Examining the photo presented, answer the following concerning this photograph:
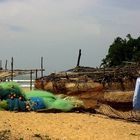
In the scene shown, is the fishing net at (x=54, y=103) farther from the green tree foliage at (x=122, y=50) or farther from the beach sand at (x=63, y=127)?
the green tree foliage at (x=122, y=50)

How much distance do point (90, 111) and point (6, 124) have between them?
13.7 ft

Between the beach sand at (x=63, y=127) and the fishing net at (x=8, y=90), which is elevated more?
the fishing net at (x=8, y=90)

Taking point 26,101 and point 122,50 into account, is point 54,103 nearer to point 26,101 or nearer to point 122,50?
point 26,101

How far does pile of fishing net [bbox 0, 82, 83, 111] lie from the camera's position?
47.9 feet

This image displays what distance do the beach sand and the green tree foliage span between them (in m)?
15.9

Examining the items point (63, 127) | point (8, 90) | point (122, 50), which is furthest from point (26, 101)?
point (122, 50)

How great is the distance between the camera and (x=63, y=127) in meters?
11.8

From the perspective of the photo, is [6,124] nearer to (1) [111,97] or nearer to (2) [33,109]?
(2) [33,109]

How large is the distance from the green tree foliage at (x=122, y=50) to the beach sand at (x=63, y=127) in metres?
15.9

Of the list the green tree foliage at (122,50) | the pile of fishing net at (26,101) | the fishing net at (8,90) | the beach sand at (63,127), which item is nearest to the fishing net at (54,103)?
the pile of fishing net at (26,101)

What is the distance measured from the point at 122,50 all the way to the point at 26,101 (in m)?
16.6

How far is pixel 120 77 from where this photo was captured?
53.3ft

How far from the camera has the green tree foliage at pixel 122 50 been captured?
1177 inches

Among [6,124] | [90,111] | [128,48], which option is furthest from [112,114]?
[128,48]
